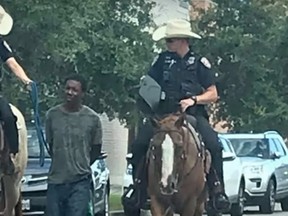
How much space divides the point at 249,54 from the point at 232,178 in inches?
359

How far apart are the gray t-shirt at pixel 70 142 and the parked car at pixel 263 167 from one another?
47.2 feet

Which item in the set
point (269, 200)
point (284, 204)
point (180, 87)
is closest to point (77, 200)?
point (180, 87)

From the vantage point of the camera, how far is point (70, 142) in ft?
42.9

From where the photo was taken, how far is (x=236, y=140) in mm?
29391

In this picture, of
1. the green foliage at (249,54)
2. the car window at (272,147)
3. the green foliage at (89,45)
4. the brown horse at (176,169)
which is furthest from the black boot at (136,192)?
the green foliage at (249,54)

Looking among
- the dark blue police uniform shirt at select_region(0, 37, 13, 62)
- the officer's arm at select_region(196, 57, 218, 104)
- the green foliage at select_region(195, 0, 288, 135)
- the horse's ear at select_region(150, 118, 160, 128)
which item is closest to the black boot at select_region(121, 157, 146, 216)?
the horse's ear at select_region(150, 118, 160, 128)

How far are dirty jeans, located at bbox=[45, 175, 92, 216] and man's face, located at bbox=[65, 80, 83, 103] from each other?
0.91 metres

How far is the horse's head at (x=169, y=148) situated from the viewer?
12.4 meters

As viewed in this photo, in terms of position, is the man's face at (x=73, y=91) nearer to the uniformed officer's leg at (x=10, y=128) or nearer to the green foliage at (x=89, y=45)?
the uniformed officer's leg at (x=10, y=128)

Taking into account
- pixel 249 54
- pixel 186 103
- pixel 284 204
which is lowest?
pixel 284 204

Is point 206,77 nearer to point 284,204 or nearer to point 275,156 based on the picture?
point 275,156

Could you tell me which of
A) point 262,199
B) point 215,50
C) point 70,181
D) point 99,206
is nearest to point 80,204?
point 70,181

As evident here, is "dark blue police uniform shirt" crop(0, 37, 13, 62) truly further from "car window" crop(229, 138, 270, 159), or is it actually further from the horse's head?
"car window" crop(229, 138, 270, 159)

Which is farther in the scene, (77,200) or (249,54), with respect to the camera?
(249,54)
